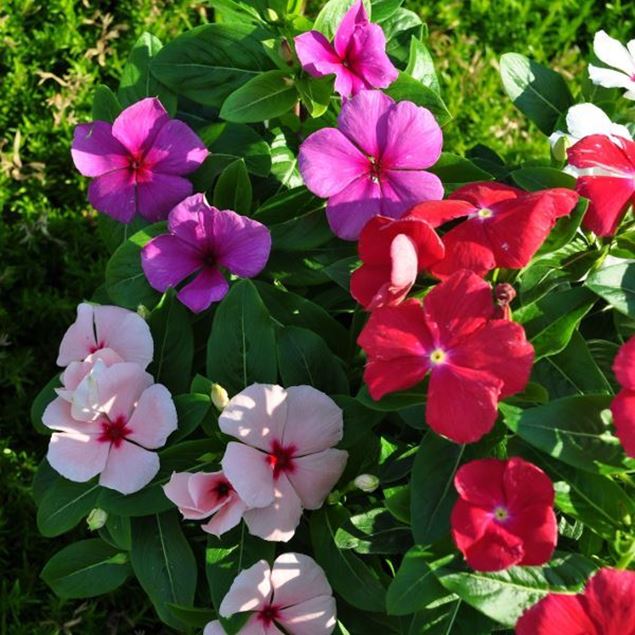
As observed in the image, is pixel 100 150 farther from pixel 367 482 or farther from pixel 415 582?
pixel 415 582

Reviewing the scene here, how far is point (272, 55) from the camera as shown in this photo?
167 centimetres

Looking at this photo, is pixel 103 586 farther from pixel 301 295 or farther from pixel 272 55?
pixel 272 55

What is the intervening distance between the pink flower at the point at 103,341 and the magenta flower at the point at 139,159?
0.69 ft

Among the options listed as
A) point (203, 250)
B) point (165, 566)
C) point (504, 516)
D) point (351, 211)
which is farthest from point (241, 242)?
point (504, 516)

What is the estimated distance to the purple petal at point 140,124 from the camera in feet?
5.39

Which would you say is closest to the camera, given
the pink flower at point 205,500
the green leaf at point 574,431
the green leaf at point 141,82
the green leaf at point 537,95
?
the green leaf at point 574,431

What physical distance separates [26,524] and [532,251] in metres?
1.40

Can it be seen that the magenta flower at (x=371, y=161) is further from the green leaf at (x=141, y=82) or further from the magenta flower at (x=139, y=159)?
the green leaf at (x=141, y=82)

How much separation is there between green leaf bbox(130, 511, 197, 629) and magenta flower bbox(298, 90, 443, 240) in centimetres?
54

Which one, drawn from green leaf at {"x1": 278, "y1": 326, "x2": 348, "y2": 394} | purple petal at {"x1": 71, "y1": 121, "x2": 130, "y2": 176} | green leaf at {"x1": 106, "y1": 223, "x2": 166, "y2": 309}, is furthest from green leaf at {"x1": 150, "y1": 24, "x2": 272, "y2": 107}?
green leaf at {"x1": 278, "y1": 326, "x2": 348, "y2": 394}

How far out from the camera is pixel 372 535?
1473 millimetres

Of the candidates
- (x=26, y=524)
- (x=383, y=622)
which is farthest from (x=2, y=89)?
(x=383, y=622)

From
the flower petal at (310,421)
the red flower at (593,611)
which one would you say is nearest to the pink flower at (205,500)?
the flower petal at (310,421)

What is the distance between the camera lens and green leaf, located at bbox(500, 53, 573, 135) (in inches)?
74.2
